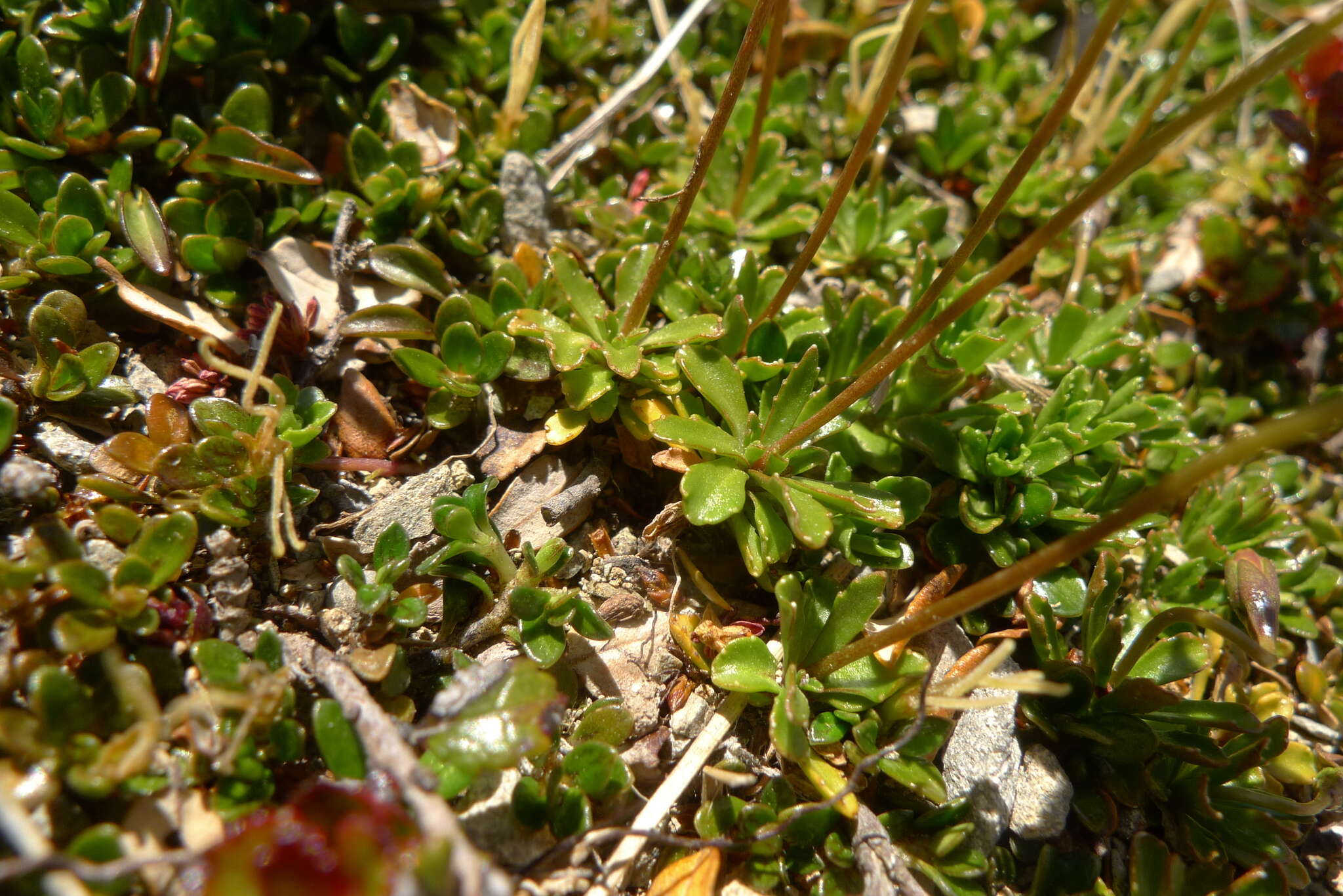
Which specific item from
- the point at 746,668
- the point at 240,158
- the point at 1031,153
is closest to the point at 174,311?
the point at 240,158

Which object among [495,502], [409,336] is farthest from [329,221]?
[495,502]

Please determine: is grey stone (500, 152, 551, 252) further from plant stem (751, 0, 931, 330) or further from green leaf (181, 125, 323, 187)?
plant stem (751, 0, 931, 330)

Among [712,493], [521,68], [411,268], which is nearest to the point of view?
[712,493]

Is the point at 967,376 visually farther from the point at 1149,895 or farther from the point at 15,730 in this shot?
the point at 15,730

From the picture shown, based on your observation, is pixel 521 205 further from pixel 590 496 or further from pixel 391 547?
pixel 391 547

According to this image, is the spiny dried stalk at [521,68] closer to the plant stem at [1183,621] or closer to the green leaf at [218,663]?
the green leaf at [218,663]

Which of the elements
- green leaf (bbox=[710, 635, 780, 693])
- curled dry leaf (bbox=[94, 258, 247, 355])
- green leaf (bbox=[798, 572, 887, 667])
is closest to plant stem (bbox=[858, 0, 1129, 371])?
green leaf (bbox=[798, 572, 887, 667])
